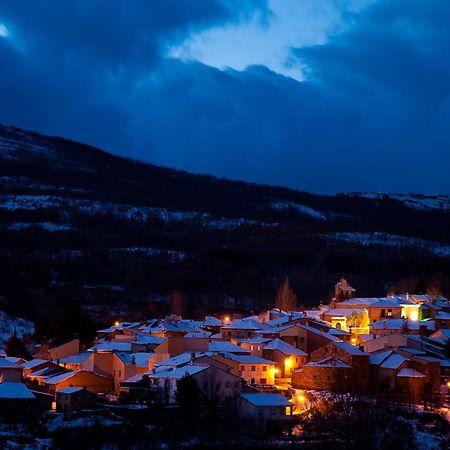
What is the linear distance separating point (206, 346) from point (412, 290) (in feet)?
93.8

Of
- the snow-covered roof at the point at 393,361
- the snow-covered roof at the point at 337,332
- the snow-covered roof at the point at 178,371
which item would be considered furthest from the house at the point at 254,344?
the snow-covered roof at the point at 178,371

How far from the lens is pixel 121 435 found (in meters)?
33.3

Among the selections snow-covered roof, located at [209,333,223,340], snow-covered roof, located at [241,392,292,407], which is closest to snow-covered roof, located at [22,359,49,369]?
snow-covered roof, located at [209,333,223,340]

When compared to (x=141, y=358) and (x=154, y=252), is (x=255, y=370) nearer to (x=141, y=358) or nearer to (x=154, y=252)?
(x=141, y=358)

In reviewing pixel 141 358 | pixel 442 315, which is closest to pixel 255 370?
pixel 141 358

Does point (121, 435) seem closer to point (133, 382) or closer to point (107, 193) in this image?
point (133, 382)

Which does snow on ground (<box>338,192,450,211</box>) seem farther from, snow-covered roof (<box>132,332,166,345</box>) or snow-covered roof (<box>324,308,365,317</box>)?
snow-covered roof (<box>132,332,166,345</box>)

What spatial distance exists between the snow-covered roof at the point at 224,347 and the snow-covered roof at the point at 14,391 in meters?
9.60

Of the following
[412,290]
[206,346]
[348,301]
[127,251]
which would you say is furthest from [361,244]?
[206,346]

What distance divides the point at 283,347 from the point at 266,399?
8.48m

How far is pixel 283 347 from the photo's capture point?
148ft

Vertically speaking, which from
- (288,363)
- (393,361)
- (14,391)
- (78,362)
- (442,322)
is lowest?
(14,391)

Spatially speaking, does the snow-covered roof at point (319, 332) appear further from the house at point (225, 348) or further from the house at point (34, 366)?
the house at point (34, 366)

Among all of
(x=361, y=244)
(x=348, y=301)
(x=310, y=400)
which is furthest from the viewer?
(x=361, y=244)
